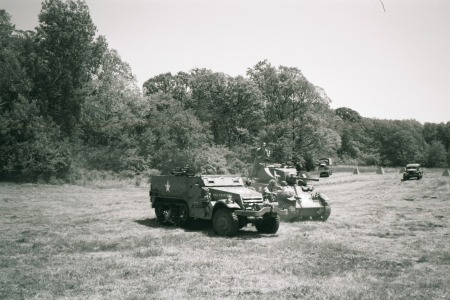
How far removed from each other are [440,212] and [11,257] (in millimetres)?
17026

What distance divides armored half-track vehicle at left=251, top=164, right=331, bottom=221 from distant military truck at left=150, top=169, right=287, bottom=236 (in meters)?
2.11

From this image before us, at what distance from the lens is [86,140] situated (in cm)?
4591

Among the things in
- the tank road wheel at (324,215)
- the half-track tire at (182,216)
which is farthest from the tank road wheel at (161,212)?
the tank road wheel at (324,215)

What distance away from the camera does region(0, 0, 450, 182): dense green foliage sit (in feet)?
118

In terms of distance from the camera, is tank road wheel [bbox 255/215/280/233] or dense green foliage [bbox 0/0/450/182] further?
dense green foliage [bbox 0/0/450/182]

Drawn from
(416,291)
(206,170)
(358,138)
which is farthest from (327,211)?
(358,138)

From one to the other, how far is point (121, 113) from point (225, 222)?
3744cm

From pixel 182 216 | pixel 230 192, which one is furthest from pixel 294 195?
pixel 182 216

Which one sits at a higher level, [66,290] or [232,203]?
[232,203]

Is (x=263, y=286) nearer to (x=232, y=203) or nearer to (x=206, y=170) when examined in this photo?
(x=232, y=203)

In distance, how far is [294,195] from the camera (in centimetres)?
1747

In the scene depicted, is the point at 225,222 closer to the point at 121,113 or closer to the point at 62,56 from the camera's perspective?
the point at 62,56

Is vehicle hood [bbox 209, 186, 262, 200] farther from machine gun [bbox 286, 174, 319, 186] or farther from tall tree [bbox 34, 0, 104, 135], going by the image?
tall tree [bbox 34, 0, 104, 135]

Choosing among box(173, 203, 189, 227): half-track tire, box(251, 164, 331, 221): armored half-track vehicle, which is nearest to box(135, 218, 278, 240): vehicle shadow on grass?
box(173, 203, 189, 227): half-track tire
